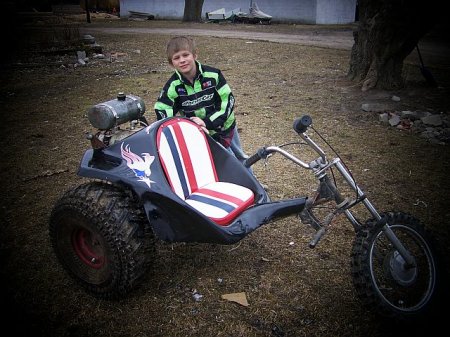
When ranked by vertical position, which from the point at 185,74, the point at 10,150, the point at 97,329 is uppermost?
the point at 185,74

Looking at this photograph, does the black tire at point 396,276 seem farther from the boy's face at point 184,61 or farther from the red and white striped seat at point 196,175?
the boy's face at point 184,61

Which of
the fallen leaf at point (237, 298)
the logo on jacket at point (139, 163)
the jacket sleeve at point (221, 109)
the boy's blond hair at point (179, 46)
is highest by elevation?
the boy's blond hair at point (179, 46)

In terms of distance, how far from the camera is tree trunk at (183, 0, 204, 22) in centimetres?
2555

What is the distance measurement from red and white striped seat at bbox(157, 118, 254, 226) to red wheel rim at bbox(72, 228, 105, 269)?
0.73 metres

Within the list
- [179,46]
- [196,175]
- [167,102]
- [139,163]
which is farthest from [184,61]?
[139,163]

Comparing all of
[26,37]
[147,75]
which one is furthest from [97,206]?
[26,37]

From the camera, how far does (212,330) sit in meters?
2.26

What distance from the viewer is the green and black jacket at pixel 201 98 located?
10.5ft

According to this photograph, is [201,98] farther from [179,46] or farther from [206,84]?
[179,46]

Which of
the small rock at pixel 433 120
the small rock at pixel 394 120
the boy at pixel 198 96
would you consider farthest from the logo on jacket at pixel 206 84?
the small rock at pixel 433 120

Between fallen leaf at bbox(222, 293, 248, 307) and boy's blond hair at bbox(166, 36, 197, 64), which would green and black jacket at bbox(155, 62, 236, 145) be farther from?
fallen leaf at bbox(222, 293, 248, 307)

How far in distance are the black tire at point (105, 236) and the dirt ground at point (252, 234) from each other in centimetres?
22

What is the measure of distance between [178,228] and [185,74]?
158 cm

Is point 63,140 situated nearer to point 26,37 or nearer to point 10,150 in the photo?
point 10,150
